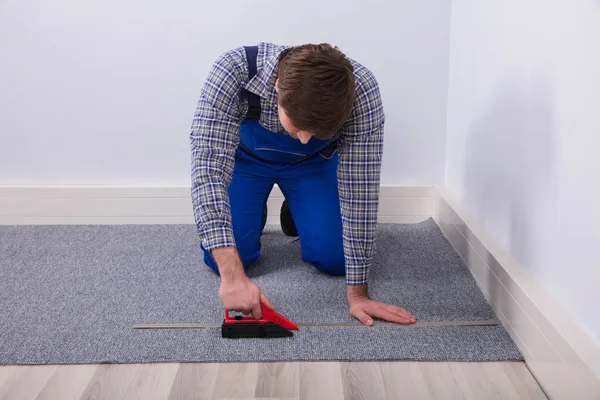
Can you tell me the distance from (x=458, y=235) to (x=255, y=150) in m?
0.82

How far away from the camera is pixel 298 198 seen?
229 centimetres

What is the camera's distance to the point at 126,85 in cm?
276

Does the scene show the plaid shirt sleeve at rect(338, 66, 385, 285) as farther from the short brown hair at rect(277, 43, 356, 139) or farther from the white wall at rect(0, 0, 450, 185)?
the white wall at rect(0, 0, 450, 185)

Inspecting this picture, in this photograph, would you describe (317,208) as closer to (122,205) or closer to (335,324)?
(335,324)

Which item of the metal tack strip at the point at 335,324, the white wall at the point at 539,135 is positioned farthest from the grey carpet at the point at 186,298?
the white wall at the point at 539,135

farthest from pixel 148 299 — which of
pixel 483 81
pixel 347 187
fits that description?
pixel 483 81

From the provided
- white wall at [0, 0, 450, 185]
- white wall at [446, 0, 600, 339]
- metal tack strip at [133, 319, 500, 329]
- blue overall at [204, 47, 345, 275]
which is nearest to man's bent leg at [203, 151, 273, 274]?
blue overall at [204, 47, 345, 275]

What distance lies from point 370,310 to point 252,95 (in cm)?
69

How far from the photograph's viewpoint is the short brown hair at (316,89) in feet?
4.78

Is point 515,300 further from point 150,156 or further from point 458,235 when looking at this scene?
point 150,156

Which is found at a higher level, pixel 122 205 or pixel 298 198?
pixel 298 198

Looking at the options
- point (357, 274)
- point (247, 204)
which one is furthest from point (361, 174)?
point (247, 204)

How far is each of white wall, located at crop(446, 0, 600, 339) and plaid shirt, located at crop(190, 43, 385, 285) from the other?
16.2 inches

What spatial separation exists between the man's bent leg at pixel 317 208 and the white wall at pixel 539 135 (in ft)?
1.65
